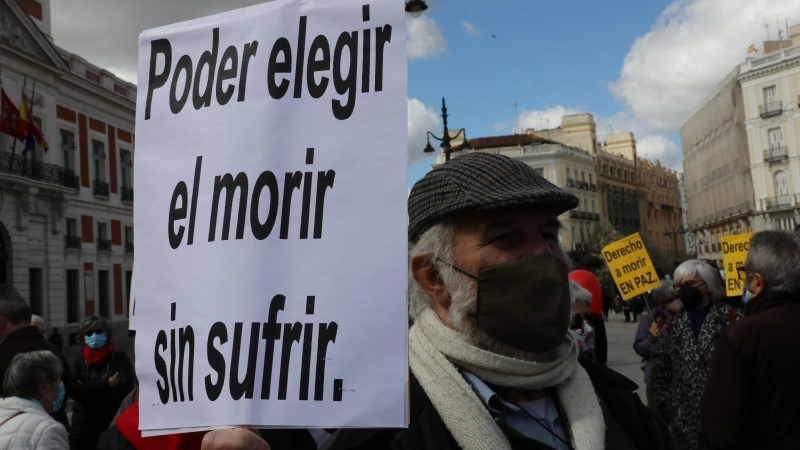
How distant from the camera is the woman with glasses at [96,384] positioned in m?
6.57

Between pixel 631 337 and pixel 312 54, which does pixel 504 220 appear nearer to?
pixel 312 54

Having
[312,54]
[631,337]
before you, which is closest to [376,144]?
[312,54]

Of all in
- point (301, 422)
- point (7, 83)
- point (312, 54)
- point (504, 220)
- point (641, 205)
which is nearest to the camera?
point (301, 422)

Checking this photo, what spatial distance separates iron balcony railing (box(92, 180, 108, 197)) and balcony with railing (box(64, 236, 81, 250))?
8.51 feet

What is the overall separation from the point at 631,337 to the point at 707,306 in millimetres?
19371

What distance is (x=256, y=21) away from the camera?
5.98 ft

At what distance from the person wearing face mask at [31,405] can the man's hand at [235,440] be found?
8.38ft

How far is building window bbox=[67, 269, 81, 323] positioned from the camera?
105 feet

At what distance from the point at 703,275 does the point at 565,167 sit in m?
77.1

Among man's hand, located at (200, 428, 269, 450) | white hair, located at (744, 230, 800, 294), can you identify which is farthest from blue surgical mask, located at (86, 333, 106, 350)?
man's hand, located at (200, 428, 269, 450)

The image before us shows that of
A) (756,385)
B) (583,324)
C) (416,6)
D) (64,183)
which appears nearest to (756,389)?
(756,385)

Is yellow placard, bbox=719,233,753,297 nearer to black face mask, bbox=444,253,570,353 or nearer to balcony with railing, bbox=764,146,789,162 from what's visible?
black face mask, bbox=444,253,570,353

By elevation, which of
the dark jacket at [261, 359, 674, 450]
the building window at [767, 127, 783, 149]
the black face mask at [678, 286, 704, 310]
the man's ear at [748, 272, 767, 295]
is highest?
the building window at [767, 127, 783, 149]

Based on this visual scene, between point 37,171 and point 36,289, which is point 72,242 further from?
point 37,171
